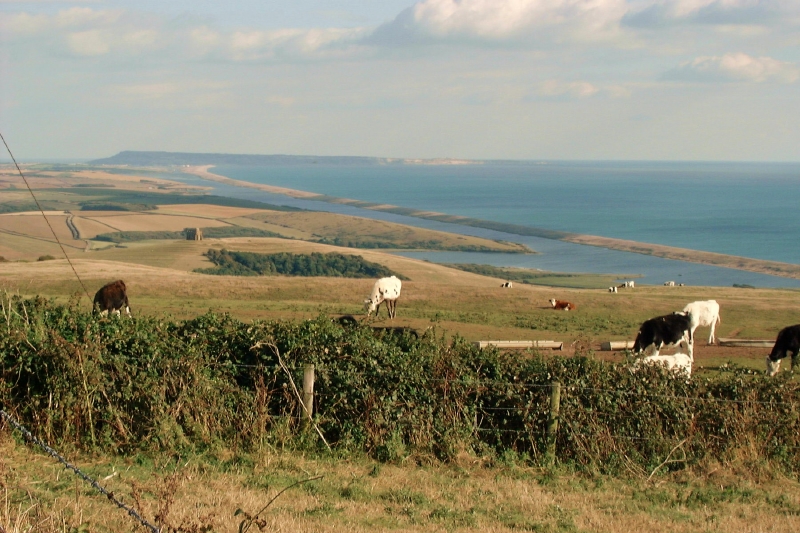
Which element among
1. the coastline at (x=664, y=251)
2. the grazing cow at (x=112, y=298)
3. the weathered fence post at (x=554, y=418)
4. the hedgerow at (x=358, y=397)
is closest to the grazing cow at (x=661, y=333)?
the hedgerow at (x=358, y=397)

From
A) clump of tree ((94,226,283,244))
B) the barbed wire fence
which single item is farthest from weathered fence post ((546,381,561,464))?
clump of tree ((94,226,283,244))

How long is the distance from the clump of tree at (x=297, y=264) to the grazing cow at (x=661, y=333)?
4846 centimetres

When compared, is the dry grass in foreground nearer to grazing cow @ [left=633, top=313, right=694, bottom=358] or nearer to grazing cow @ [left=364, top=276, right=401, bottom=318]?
grazing cow @ [left=633, top=313, right=694, bottom=358]

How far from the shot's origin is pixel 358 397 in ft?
38.2

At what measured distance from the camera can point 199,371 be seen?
11.4 metres

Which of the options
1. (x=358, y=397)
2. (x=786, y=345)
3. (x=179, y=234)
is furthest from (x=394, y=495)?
(x=179, y=234)

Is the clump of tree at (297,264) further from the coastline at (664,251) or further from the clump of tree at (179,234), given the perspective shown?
the coastline at (664,251)

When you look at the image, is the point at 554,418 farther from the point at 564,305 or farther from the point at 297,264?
the point at 297,264

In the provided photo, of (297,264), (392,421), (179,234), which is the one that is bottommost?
(179,234)

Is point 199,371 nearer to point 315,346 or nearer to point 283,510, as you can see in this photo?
point 315,346

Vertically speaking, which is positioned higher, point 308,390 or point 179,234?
point 308,390

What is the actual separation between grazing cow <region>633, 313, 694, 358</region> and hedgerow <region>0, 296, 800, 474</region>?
8.02 meters

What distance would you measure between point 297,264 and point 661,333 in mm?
54787

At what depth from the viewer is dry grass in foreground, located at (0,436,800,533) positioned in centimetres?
855
